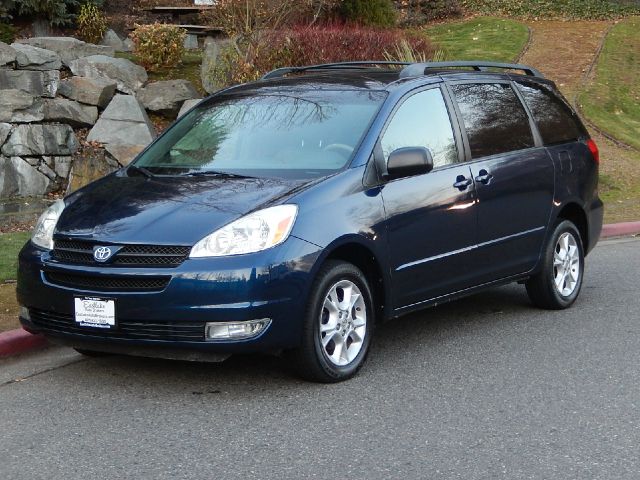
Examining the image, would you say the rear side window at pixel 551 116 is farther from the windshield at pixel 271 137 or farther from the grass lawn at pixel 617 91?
the grass lawn at pixel 617 91

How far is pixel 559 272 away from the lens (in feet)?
27.4

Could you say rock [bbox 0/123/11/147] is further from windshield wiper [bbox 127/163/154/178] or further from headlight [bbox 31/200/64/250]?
headlight [bbox 31/200/64/250]

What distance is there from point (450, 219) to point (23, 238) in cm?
515

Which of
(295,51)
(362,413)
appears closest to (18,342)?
(362,413)

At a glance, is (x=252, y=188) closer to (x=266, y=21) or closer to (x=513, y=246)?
(x=513, y=246)

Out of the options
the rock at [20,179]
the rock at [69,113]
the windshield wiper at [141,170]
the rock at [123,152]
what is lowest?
the rock at [20,179]

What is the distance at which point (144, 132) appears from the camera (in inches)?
559

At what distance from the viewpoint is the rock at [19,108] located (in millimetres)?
13883

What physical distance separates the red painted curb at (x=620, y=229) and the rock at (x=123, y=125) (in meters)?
5.77

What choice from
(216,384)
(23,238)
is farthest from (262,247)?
(23,238)

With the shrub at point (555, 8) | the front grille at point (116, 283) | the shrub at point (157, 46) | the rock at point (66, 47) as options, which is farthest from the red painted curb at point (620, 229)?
the shrub at point (555, 8)

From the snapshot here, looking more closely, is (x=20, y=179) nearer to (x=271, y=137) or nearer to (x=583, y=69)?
(x=271, y=137)

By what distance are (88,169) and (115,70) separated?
7.83 ft

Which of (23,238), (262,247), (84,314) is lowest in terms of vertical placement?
(23,238)
